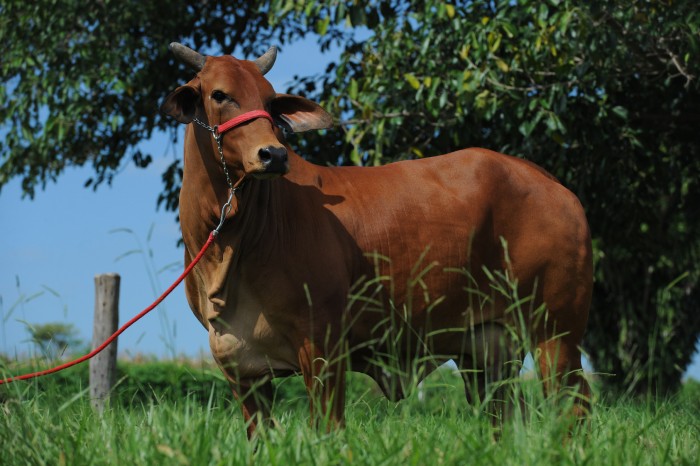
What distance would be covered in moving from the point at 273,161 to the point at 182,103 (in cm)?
75

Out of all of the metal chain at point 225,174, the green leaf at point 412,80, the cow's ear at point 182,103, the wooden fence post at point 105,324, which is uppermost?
the green leaf at point 412,80

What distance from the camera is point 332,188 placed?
500 cm

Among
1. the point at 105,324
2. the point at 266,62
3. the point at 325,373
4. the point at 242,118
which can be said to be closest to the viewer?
the point at 242,118

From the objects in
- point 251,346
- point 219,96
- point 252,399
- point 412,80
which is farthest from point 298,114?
point 412,80

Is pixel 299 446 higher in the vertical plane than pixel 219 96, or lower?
lower

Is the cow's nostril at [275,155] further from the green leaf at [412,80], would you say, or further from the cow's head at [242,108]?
the green leaf at [412,80]

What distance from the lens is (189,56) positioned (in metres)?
4.61

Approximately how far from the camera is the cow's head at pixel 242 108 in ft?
13.6

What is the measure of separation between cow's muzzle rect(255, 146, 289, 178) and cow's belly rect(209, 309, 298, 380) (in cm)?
80

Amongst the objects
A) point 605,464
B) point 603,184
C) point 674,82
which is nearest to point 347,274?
point 605,464

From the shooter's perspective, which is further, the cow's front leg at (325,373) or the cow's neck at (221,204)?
the cow's neck at (221,204)

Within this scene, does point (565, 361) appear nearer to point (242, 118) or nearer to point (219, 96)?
point (242, 118)

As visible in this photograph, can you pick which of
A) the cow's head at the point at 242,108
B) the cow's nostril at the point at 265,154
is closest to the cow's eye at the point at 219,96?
the cow's head at the point at 242,108

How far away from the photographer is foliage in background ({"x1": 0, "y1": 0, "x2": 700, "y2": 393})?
845 cm
